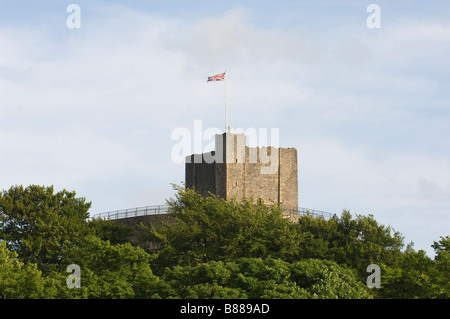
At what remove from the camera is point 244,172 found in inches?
3723

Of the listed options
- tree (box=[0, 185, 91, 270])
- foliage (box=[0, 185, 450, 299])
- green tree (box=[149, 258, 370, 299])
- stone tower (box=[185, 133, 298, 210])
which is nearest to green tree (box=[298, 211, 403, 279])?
foliage (box=[0, 185, 450, 299])


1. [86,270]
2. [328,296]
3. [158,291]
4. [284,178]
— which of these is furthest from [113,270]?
[284,178]

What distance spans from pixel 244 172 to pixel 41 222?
2279 cm

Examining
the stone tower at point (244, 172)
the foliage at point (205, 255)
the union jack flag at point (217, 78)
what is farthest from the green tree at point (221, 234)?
the union jack flag at point (217, 78)

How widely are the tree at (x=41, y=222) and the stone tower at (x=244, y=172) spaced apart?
1552 cm

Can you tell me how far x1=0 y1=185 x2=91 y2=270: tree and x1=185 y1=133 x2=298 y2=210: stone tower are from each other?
50.9 feet

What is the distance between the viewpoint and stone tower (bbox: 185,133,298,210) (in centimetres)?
9394

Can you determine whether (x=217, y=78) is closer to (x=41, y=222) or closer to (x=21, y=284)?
(x=41, y=222)

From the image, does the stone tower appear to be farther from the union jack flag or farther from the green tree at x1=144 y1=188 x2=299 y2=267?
the green tree at x1=144 y1=188 x2=299 y2=267

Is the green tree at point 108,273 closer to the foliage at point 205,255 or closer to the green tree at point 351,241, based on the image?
the foliage at point 205,255

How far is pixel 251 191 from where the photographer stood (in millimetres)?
88750

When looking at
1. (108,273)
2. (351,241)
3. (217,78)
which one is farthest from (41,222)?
(351,241)
